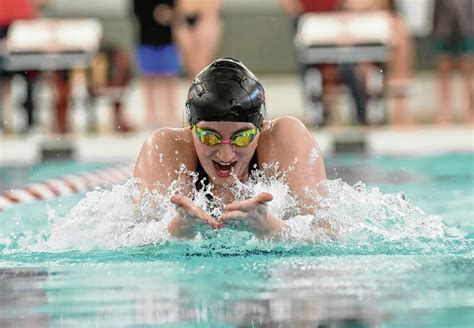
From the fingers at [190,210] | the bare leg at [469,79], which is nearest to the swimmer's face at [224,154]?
the fingers at [190,210]

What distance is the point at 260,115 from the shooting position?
4.29 m

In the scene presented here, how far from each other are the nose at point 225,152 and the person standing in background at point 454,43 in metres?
7.82

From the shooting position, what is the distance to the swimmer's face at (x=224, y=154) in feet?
13.6

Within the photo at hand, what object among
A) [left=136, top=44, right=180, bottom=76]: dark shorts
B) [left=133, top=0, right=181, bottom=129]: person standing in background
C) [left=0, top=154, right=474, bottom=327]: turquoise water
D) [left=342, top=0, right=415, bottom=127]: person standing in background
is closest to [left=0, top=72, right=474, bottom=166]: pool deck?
[left=342, top=0, right=415, bottom=127]: person standing in background

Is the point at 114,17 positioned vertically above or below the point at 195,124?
above

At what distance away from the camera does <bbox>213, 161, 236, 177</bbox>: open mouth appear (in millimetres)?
4242

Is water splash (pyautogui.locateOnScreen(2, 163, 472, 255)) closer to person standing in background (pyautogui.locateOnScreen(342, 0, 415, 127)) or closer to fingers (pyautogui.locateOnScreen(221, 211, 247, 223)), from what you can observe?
fingers (pyautogui.locateOnScreen(221, 211, 247, 223))

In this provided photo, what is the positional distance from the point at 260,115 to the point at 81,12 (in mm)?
12158

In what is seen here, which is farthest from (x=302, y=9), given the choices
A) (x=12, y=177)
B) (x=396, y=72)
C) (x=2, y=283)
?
(x=2, y=283)

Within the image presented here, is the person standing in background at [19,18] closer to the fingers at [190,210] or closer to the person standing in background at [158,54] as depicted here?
the person standing in background at [158,54]

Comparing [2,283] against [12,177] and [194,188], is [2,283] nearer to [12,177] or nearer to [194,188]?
[194,188]

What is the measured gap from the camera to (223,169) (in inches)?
168

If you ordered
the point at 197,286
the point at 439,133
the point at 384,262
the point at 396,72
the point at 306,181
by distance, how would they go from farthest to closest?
the point at 396,72 < the point at 439,133 < the point at 306,181 < the point at 384,262 < the point at 197,286

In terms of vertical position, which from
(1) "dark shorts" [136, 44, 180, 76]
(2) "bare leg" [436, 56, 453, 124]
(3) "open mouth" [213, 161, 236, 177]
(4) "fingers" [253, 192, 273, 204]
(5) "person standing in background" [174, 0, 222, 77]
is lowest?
(4) "fingers" [253, 192, 273, 204]
